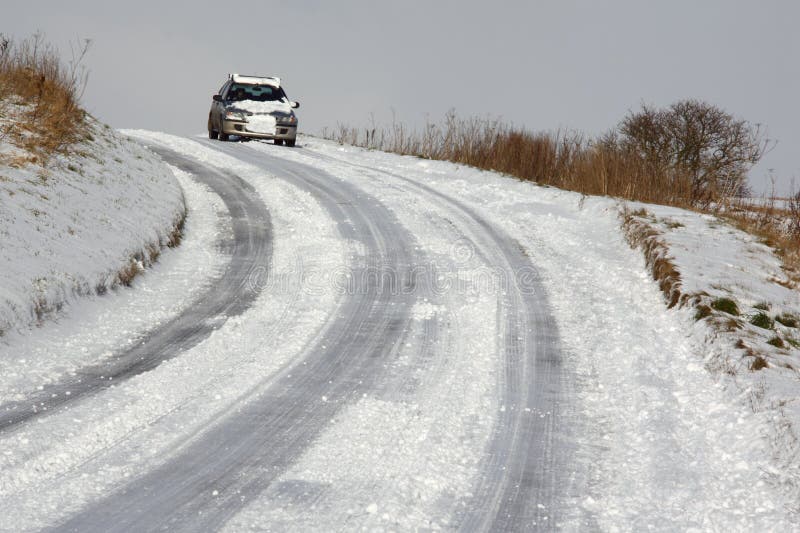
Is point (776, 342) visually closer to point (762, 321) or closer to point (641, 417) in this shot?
point (762, 321)

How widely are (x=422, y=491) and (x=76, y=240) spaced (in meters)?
5.36

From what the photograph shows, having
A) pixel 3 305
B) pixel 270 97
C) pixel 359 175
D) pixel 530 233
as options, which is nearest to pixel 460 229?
pixel 530 233

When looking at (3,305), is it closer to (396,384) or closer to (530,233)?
(396,384)

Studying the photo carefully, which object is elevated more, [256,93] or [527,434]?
[256,93]

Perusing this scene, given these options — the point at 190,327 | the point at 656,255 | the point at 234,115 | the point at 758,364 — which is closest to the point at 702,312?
the point at 758,364

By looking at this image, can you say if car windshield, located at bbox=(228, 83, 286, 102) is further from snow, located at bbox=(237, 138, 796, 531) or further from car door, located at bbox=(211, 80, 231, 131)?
snow, located at bbox=(237, 138, 796, 531)

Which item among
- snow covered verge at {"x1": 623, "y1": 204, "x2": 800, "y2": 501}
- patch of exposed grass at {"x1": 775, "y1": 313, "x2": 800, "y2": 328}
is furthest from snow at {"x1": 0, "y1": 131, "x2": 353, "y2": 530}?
patch of exposed grass at {"x1": 775, "y1": 313, "x2": 800, "y2": 328}

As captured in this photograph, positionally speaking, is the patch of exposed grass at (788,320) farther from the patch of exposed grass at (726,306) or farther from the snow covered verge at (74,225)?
the snow covered verge at (74,225)

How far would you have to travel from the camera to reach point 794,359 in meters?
6.18

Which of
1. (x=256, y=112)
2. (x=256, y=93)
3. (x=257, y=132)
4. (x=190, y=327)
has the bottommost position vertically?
(x=190, y=327)

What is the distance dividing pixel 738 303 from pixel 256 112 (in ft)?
50.4

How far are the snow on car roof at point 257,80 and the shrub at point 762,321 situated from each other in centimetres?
1632

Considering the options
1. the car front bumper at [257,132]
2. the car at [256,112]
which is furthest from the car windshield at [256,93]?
the car front bumper at [257,132]

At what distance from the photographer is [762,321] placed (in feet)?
23.1
